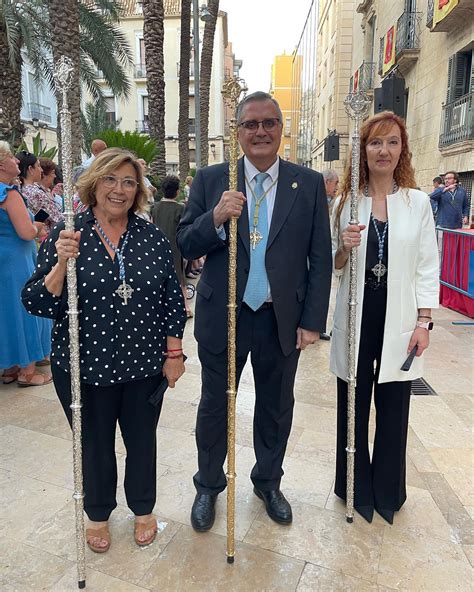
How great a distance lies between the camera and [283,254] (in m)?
2.31

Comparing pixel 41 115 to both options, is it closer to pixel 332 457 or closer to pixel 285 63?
pixel 332 457

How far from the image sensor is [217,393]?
98.7 inches

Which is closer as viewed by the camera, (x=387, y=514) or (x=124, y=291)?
(x=124, y=291)

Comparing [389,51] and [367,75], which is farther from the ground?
[367,75]

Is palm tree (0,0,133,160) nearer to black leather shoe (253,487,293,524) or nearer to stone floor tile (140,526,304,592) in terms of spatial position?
black leather shoe (253,487,293,524)

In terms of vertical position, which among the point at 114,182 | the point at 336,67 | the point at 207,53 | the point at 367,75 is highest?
the point at 336,67

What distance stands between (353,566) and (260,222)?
5.63 ft

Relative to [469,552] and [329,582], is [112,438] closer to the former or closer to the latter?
[329,582]

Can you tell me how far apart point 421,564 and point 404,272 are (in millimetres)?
1413

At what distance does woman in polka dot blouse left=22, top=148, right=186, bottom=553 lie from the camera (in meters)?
2.08

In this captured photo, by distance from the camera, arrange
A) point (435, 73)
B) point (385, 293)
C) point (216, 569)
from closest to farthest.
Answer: point (216, 569) < point (385, 293) < point (435, 73)

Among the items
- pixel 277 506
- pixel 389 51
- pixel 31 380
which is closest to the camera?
pixel 277 506

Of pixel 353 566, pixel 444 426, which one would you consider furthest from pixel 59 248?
pixel 444 426

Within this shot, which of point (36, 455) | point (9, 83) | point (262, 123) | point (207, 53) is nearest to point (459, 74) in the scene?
point (207, 53)
